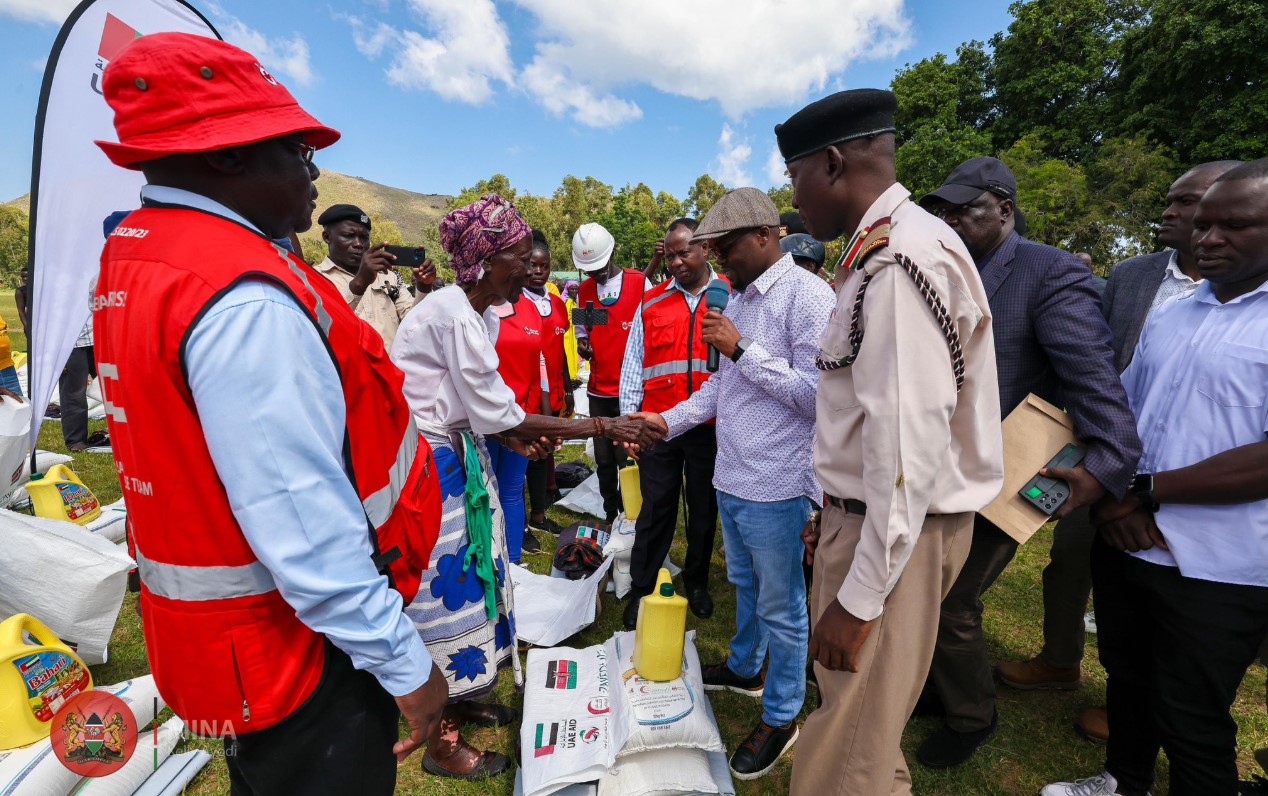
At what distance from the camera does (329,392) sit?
3.82ft

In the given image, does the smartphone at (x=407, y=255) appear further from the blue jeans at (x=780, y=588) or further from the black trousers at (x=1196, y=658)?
the black trousers at (x=1196, y=658)

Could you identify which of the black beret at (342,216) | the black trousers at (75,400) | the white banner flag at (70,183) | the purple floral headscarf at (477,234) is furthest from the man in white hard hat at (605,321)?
the black trousers at (75,400)

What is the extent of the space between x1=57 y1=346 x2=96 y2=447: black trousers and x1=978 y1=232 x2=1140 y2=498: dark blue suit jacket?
9.26 meters

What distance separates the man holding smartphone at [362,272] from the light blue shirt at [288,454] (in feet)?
12.7

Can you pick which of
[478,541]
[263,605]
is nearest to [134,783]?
[478,541]

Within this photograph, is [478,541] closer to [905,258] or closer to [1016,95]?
[905,258]

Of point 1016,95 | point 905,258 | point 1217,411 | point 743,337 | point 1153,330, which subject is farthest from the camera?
point 1016,95

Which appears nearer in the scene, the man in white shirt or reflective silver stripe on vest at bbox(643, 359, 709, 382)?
the man in white shirt

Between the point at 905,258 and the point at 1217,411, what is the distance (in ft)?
4.63

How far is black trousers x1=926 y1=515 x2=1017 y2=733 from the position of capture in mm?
2473

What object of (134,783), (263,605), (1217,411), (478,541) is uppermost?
(1217,411)

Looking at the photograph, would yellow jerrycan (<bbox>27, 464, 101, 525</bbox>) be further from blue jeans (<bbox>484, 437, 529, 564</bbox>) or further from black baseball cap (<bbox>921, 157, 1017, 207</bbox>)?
black baseball cap (<bbox>921, 157, 1017, 207</bbox>)

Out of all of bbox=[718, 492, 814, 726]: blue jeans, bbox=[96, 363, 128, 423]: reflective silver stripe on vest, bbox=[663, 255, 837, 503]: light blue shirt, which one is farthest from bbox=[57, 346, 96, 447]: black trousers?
bbox=[718, 492, 814, 726]: blue jeans

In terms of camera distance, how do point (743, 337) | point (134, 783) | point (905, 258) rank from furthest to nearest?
point (743, 337) < point (134, 783) < point (905, 258)
